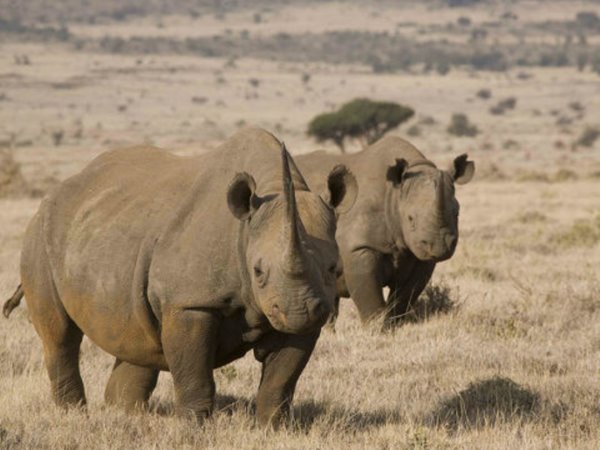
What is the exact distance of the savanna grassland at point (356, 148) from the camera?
24.9 feet

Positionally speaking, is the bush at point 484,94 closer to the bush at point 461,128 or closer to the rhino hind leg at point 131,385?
the bush at point 461,128

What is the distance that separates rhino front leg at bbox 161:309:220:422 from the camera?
678 cm

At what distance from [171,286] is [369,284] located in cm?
501

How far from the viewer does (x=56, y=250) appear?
803 cm

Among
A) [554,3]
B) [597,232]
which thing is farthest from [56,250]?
[554,3]

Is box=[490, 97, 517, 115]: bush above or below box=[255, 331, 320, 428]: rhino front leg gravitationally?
below

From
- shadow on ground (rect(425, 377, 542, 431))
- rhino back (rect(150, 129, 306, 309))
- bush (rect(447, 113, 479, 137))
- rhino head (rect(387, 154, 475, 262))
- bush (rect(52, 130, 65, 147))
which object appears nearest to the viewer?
rhino back (rect(150, 129, 306, 309))

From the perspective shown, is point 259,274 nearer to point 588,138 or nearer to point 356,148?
point 356,148

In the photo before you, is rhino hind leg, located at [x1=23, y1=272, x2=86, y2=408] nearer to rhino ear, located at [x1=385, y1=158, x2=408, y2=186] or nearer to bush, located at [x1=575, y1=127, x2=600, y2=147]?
rhino ear, located at [x1=385, y1=158, x2=408, y2=186]

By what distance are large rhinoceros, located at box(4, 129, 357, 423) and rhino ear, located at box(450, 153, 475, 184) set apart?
Result: 3896 mm

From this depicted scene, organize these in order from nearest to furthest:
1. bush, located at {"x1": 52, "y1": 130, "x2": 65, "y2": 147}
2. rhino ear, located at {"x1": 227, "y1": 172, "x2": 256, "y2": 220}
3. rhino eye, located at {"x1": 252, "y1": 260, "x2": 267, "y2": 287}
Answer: rhino eye, located at {"x1": 252, "y1": 260, "x2": 267, "y2": 287} → rhino ear, located at {"x1": 227, "y1": 172, "x2": 256, "y2": 220} → bush, located at {"x1": 52, "y1": 130, "x2": 65, "y2": 147}

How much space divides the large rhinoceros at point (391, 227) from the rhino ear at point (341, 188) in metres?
4.19

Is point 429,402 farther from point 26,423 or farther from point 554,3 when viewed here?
A: point 554,3

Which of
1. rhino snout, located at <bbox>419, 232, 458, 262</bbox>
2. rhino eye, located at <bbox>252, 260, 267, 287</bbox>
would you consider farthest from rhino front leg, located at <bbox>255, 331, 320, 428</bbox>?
rhino snout, located at <bbox>419, 232, 458, 262</bbox>
